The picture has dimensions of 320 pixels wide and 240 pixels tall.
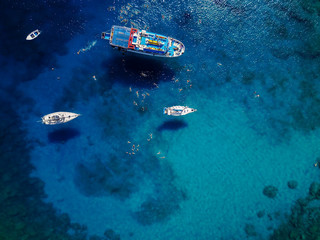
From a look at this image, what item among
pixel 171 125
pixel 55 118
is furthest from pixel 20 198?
pixel 171 125

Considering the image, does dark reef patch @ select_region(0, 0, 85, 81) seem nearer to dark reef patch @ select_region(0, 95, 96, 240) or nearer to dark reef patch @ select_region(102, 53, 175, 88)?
dark reef patch @ select_region(0, 95, 96, 240)

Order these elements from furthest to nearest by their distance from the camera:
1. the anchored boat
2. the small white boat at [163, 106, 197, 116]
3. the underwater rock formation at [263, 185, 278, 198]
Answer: the underwater rock formation at [263, 185, 278, 198], the small white boat at [163, 106, 197, 116], the anchored boat

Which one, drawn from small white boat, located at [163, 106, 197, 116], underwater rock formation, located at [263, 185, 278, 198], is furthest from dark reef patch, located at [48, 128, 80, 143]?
underwater rock formation, located at [263, 185, 278, 198]

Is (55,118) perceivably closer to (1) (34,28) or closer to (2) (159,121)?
(1) (34,28)

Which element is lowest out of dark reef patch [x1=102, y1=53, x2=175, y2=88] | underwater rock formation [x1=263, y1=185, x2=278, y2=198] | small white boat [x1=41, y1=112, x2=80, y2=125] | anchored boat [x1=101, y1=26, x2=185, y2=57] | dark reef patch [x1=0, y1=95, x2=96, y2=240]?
dark reef patch [x1=0, y1=95, x2=96, y2=240]

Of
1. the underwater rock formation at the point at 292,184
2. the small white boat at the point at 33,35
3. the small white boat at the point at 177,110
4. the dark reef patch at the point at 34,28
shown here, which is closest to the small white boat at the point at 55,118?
the dark reef patch at the point at 34,28

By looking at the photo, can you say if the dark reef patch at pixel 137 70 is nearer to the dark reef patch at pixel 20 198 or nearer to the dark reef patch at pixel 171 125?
the dark reef patch at pixel 171 125

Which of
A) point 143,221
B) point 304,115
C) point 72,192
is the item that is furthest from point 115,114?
point 304,115
